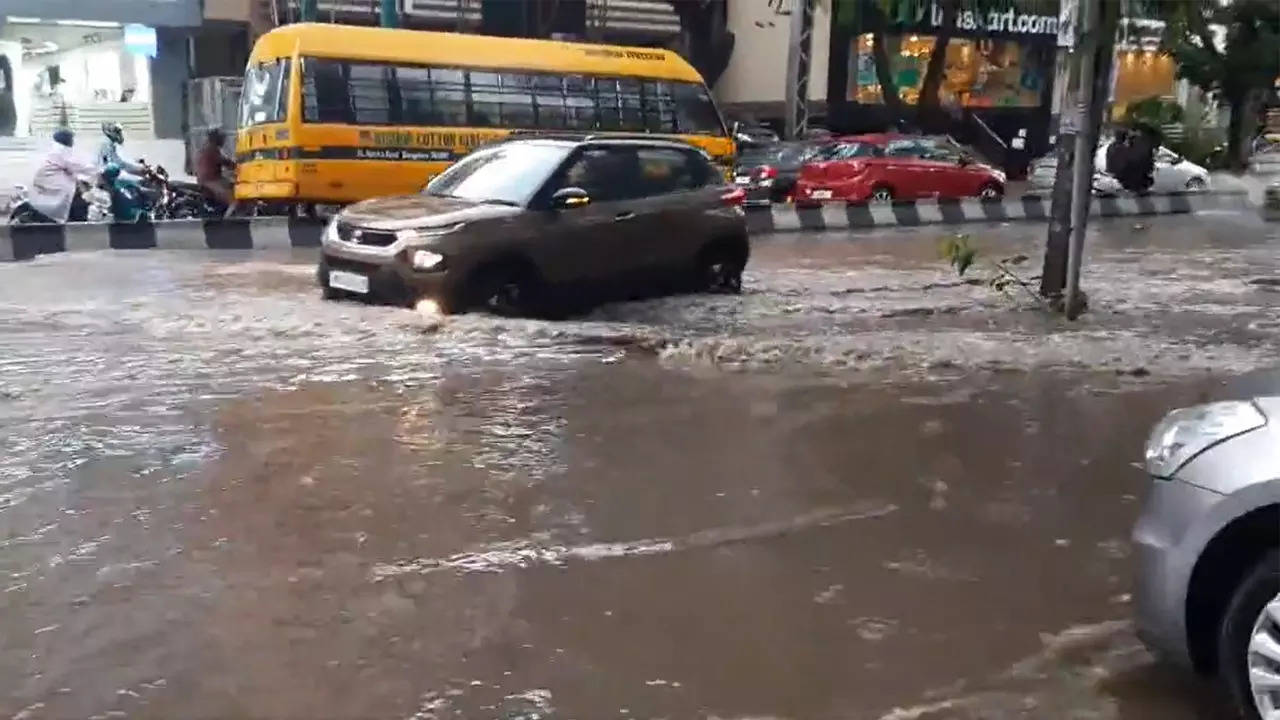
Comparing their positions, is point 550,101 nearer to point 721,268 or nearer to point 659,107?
point 659,107

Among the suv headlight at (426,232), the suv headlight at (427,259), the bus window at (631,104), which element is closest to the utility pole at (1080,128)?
the suv headlight at (426,232)

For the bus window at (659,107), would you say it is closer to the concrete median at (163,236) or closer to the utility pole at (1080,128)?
the concrete median at (163,236)

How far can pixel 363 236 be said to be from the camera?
34.2 feet

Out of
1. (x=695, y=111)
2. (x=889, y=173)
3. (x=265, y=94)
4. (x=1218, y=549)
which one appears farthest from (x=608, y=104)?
(x=1218, y=549)

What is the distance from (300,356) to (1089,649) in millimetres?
6103

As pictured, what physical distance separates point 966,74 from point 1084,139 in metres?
27.6

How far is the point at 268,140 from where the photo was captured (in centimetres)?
1817

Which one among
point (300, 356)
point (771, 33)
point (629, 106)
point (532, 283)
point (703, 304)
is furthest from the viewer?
point (771, 33)

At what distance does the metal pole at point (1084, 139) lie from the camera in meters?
10.6

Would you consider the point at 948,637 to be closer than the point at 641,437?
Yes

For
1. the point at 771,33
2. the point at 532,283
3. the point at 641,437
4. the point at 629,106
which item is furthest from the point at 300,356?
the point at 771,33

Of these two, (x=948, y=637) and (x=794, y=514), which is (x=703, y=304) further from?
(x=948, y=637)

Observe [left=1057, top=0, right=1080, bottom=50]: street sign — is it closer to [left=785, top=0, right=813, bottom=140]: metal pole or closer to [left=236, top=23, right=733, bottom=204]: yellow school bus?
[left=236, top=23, right=733, bottom=204]: yellow school bus

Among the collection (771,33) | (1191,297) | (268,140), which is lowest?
(1191,297)
